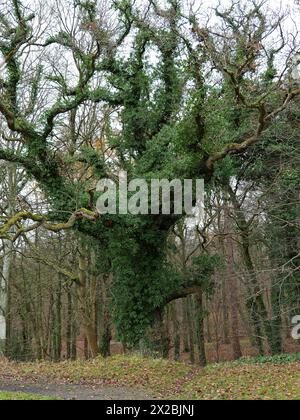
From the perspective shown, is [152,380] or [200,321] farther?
[200,321]

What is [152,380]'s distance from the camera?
43.9 ft

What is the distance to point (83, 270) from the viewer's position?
2220 cm

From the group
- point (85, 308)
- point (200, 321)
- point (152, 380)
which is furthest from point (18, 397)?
point (200, 321)

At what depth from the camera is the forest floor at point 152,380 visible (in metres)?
10.7

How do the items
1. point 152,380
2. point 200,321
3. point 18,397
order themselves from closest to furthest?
1. point 18,397
2. point 152,380
3. point 200,321

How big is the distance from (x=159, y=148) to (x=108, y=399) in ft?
28.1

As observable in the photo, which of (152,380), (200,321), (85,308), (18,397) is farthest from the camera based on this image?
(200,321)

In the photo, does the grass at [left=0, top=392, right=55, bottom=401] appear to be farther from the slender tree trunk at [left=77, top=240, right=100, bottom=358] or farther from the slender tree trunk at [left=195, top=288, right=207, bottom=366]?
the slender tree trunk at [left=195, top=288, right=207, bottom=366]

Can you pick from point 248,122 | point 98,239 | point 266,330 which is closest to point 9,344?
point 98,239

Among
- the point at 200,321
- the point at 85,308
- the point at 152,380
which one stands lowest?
the point at 152,380

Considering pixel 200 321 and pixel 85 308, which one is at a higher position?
pixel 85 308

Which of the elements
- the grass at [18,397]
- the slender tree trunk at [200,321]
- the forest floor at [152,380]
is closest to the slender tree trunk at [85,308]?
the slender tree trunk at [200,321]

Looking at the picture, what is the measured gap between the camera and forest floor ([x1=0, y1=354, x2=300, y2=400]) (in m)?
10.7

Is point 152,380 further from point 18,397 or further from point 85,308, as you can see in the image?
point 85,308
